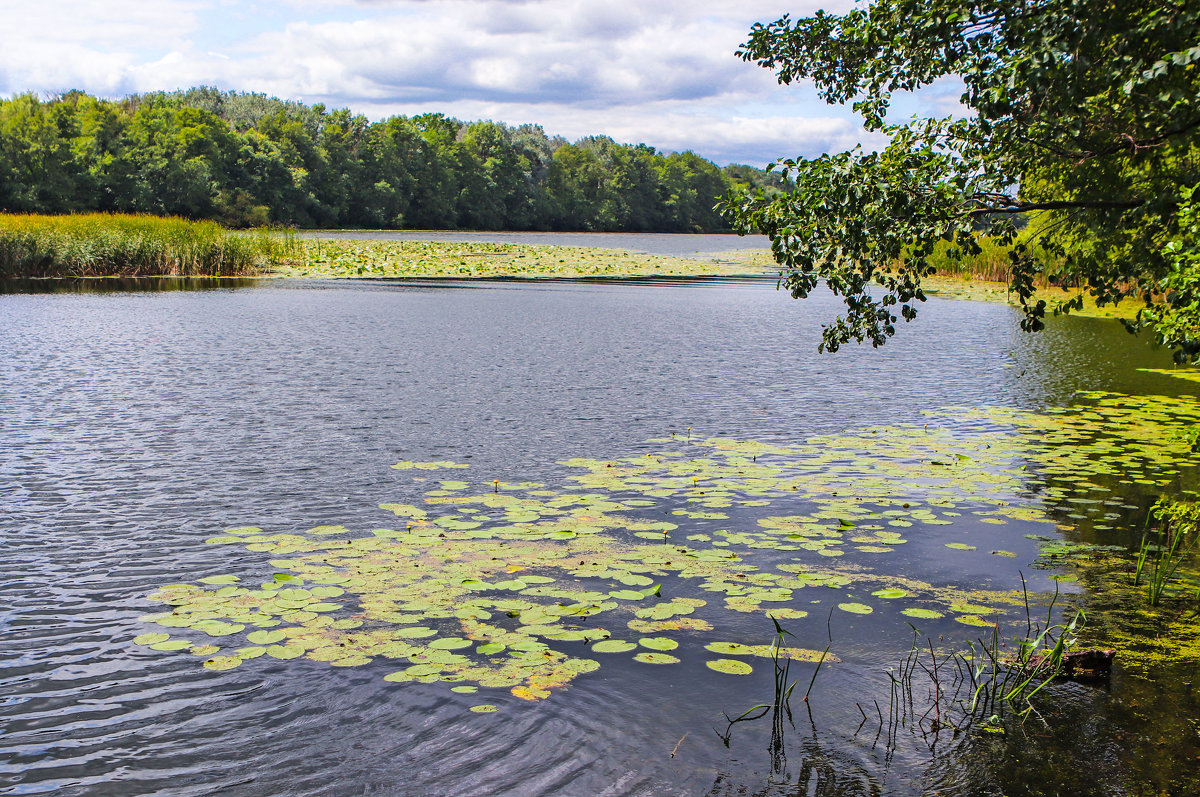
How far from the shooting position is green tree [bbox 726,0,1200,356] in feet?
19.4

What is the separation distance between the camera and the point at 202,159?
79.4 m

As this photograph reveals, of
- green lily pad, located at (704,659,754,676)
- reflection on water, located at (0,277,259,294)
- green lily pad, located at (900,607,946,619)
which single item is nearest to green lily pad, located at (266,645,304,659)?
green lily pad, located at (704,659,754,676)

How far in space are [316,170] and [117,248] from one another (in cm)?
6333

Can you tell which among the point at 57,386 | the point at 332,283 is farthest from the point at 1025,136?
the point at 332,283

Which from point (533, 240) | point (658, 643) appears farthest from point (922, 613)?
point (533, 240)

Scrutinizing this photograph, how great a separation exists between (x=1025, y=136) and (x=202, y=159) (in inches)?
3290

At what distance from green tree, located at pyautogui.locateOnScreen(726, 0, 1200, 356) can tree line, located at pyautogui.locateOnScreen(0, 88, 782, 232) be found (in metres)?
28.7

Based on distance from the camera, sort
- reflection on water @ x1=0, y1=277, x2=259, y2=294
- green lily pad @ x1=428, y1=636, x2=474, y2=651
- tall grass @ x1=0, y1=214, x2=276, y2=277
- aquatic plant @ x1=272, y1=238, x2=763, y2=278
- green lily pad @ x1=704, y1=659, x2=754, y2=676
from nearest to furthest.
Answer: green lily pad @ x1=704, y1=659, x2=754, y2=676 < green lily pad @ x1=428, y1=636, x2=474, y2=651 < reflection on water @ x1=0, y1=277, x2=259, y2=294 < tall grass @ x1=0, y1=214, x2=276, y2=277 < aquatic plant @ x1=272, y1=238, x2=763, y2=278

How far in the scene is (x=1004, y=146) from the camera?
7.94 meters

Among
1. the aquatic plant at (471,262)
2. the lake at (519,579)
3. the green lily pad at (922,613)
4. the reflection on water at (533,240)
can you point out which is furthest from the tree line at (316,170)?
the green lily pad at (922,613)

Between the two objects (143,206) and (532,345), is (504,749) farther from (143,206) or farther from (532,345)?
(143,206)

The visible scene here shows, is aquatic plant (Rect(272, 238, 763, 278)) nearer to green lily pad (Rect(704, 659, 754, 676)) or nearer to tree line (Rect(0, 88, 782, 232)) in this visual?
tree line (Rect(0, 88, 782, 232))

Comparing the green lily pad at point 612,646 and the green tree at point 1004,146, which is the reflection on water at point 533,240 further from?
the green lily pad at point 612,646

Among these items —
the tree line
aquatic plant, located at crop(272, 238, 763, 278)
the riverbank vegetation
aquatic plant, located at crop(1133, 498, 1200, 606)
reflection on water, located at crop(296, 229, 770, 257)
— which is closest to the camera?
aquatic plant, located at crop(1133, 498, 1200, 606)
